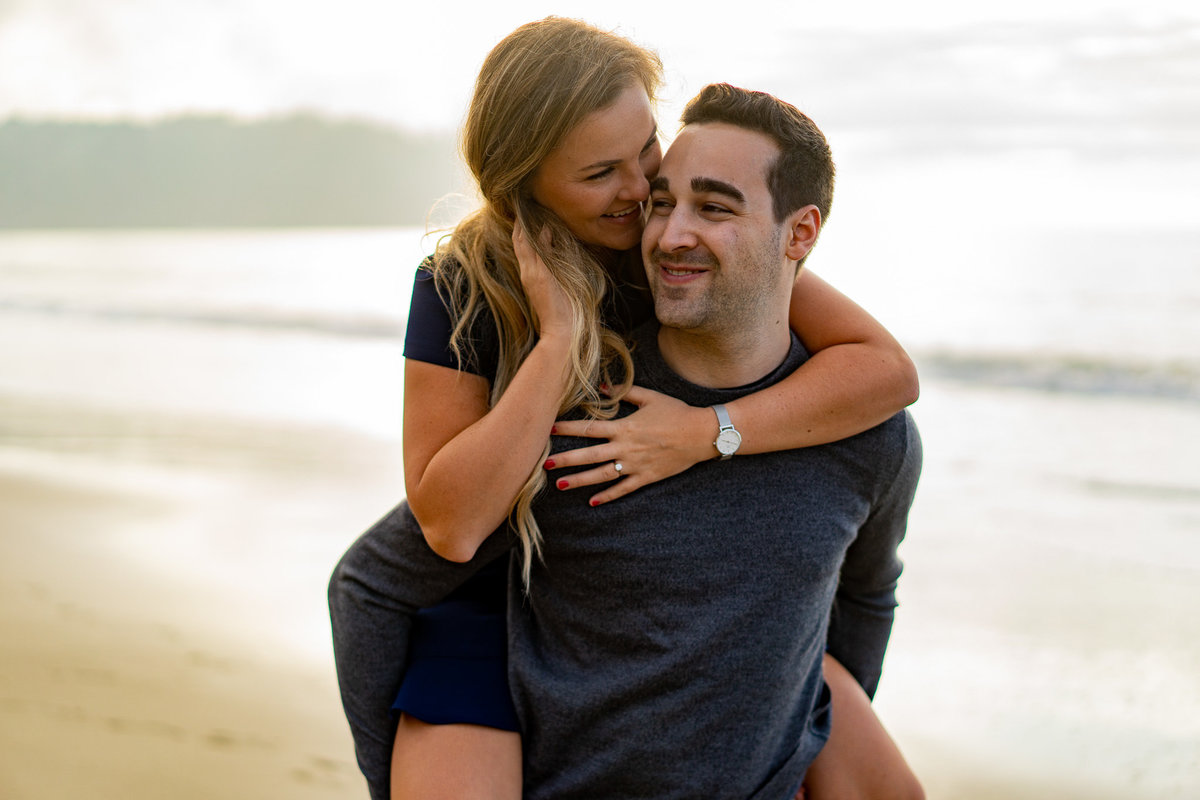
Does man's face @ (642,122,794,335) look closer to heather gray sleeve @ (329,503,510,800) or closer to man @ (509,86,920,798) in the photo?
man @ (509,86,920,798)

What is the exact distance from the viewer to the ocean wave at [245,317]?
15367 mm

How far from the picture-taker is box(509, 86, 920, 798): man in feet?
6.86

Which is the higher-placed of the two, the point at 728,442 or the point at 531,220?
the point at 531,220

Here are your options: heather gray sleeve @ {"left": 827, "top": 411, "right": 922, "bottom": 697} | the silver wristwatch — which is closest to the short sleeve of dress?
the silver wristwatch

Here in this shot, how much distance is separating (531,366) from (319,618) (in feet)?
11.3

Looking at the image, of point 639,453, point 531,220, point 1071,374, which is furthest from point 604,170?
point 1071,374

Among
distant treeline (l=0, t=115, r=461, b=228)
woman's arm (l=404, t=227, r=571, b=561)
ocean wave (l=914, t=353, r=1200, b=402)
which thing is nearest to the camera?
woman's arm (l=404, t=227, r=571, b=561)

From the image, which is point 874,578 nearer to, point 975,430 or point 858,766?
point 858,766

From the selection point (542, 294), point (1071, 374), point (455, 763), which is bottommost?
point (1071, 374)

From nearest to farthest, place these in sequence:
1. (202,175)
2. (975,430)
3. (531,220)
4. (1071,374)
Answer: (531,220)
(975,430)
(1071,374)
(202,175)

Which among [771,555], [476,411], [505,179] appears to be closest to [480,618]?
[476,411]

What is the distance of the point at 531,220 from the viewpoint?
237cm

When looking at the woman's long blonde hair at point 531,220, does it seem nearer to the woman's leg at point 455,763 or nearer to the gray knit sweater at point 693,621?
the gray knit sweater at point 693,621

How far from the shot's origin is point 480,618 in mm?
2320
